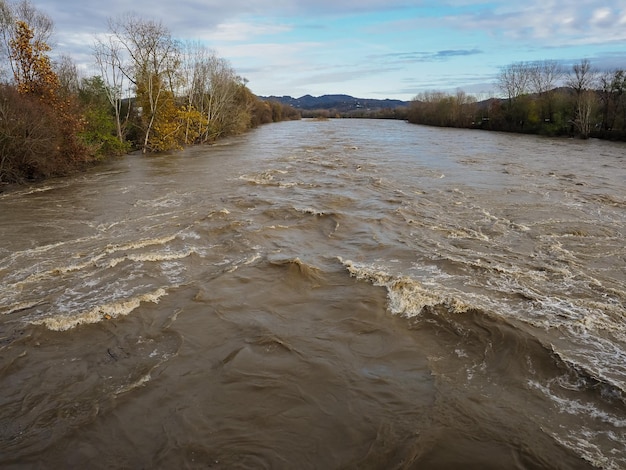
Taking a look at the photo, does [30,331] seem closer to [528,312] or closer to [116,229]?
[116,229]

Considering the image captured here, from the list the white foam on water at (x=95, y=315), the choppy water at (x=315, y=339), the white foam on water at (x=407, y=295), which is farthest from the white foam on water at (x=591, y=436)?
the white foam on water at (x=95, y=315)

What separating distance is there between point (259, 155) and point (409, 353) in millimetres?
24646

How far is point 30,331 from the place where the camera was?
6.04 metres

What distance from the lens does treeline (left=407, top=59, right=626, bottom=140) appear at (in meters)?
41.2

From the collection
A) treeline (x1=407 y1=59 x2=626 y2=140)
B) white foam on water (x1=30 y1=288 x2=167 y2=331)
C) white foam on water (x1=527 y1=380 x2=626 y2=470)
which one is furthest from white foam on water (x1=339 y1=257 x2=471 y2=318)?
treeline (x1=407 y1=59 x2=626 y2=140)

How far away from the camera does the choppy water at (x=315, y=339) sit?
4113 mm

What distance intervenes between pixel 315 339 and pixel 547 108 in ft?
173

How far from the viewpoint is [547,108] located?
4834 cm

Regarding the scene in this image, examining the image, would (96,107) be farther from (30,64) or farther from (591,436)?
(591,436)

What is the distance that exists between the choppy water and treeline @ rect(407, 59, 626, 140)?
35524 mm

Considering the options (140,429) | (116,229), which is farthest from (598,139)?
(140,429)

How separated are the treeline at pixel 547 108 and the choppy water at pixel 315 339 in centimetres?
3552

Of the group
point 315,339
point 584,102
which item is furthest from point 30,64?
point 584,102

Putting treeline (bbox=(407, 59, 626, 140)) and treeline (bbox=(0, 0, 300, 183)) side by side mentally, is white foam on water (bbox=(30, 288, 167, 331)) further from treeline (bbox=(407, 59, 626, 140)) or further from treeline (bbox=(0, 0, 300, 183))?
treeline (bbox=(407, 59, 626, 140))
